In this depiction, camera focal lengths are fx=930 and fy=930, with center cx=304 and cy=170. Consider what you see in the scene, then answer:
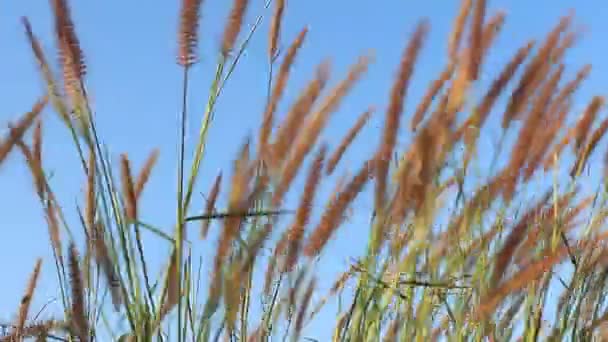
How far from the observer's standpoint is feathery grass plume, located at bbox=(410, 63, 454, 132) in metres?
1.56

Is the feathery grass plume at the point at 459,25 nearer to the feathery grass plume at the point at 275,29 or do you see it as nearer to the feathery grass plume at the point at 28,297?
the feathery grass plume at the point at 275,29

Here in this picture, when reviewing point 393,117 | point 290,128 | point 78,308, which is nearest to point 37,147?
point 78,308

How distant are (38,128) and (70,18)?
0.30 meters

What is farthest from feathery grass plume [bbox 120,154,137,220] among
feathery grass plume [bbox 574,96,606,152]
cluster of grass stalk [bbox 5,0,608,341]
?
feathery grass plume [bbox 574,96,606,152]

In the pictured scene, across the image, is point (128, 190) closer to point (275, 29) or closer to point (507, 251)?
point (275, 29)

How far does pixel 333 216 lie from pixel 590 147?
573 millimetres

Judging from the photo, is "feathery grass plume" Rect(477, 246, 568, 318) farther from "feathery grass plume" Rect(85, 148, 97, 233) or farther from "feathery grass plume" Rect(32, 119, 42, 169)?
"feathery grass plume" Rect(32, 119, 42, 169)

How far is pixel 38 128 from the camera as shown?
1.47 meters

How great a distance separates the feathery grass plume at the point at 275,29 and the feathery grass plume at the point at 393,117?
0.24m

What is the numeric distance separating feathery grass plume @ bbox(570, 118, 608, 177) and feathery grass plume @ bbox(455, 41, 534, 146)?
0.98ft

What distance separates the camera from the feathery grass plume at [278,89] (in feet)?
4.42

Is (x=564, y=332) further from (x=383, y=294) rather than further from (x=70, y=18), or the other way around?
(x=70, y=18)

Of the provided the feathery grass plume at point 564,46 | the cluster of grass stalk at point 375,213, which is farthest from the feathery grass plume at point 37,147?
the feathery grass plume at point 564,46

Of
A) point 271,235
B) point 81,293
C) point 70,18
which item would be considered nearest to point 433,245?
point 271,235
